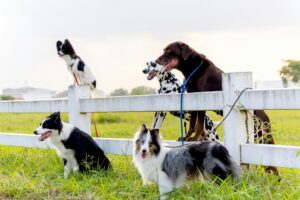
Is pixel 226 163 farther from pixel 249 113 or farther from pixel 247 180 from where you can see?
pixel 249 113

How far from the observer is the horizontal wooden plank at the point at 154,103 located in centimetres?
580

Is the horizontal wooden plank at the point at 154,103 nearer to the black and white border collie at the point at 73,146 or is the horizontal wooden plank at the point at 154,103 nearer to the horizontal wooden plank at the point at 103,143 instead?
the horizontal wooden plank at the point at 103,143

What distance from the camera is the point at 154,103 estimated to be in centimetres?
644

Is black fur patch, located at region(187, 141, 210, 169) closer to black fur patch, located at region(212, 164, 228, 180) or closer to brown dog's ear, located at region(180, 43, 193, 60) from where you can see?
black fur patch, located at region(212, 164, 228, 180)

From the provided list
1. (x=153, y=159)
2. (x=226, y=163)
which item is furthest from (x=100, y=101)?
(x=226, y=163)

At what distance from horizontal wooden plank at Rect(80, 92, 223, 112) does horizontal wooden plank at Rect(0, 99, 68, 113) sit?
0.50 metres

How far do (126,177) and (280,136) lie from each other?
6611mm

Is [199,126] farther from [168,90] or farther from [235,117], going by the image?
[168,90]

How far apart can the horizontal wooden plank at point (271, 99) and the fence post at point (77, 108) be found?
9.71 feet

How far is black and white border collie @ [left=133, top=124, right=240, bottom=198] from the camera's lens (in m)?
5.19

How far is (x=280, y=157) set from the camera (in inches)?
205

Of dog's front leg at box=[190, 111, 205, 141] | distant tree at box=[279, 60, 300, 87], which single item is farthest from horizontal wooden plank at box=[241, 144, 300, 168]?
distant tree at box=[279, 60, 300, 87]

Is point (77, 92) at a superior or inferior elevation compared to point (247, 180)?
superior

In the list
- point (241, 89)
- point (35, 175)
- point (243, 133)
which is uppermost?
point (241, 89)
